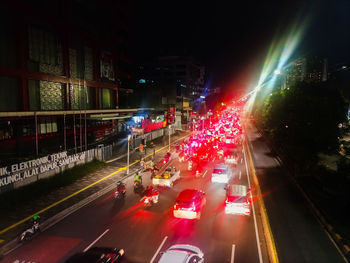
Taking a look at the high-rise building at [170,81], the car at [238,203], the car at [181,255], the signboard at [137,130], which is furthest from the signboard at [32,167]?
the high-rise building at [170,81]

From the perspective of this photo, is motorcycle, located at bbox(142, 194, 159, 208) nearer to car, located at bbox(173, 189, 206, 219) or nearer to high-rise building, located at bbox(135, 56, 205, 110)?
car, located at bbox(173, 189, 206, 219)

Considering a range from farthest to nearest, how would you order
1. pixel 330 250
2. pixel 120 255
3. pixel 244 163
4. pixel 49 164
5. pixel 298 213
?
pixel 244 163 < pixel 49 164 < pixel 298 213 < pixel 330 250 < pixel 120 255

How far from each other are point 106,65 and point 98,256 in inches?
1584

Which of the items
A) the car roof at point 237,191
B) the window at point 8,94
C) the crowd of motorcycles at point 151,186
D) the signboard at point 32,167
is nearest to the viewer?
the crowd of motorcycles at point 151,186

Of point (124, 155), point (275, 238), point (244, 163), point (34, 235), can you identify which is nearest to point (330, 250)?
point (275, 238)

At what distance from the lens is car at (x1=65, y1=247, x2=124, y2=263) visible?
396 inches

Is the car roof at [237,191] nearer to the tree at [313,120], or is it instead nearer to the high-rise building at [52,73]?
the tree at [313,120]

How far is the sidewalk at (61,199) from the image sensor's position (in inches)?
603

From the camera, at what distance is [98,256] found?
1028cm

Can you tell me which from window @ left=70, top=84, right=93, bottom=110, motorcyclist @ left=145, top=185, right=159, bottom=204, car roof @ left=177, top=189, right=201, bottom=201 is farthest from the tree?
window @ left=70, top=84, right=93, bottom=110

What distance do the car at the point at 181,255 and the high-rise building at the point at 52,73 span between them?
1850cm

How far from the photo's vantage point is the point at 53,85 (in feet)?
113

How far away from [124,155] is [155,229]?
A: 75.0 feet

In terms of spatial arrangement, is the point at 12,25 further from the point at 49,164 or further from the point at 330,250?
the point at 330,250
